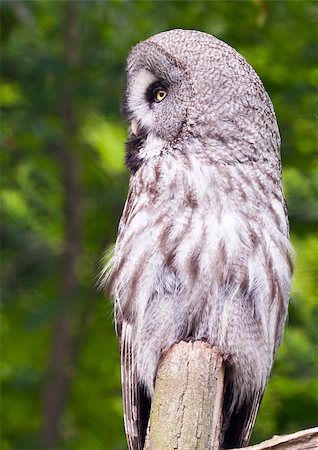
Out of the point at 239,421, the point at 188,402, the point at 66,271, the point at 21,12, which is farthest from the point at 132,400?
the point at 66,271

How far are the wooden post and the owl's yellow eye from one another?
917 millimetres

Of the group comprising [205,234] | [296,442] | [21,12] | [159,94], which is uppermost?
[21,12]

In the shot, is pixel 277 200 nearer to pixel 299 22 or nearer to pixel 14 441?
pixel 299 22

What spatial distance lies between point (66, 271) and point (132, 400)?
253 centimetres

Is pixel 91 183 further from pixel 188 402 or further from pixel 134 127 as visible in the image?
pixel 188 402

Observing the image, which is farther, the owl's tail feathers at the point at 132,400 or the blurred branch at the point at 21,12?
the blurred branch at the point at 21,12

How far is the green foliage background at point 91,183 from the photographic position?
5141 millimetres

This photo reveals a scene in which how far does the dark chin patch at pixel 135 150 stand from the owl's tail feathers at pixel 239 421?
791mm

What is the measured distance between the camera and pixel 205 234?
312 centimetres

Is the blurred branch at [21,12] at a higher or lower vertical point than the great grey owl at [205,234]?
higher

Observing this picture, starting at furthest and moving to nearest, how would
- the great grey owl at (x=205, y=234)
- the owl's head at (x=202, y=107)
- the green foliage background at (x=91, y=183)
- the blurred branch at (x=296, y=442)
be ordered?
the green foliage background at (x=91, y=183) → the owl's head at (x=202, y=107) → the great grey owl at (x=205, y=234) → the blurred branch at (x=296, y=442)

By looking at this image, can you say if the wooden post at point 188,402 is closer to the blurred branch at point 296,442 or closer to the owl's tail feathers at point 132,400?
the blurred branch at point 296,442

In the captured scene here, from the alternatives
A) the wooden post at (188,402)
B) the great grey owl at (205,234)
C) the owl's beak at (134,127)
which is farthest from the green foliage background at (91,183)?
the wooden post at (188,402)

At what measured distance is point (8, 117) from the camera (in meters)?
5.25
